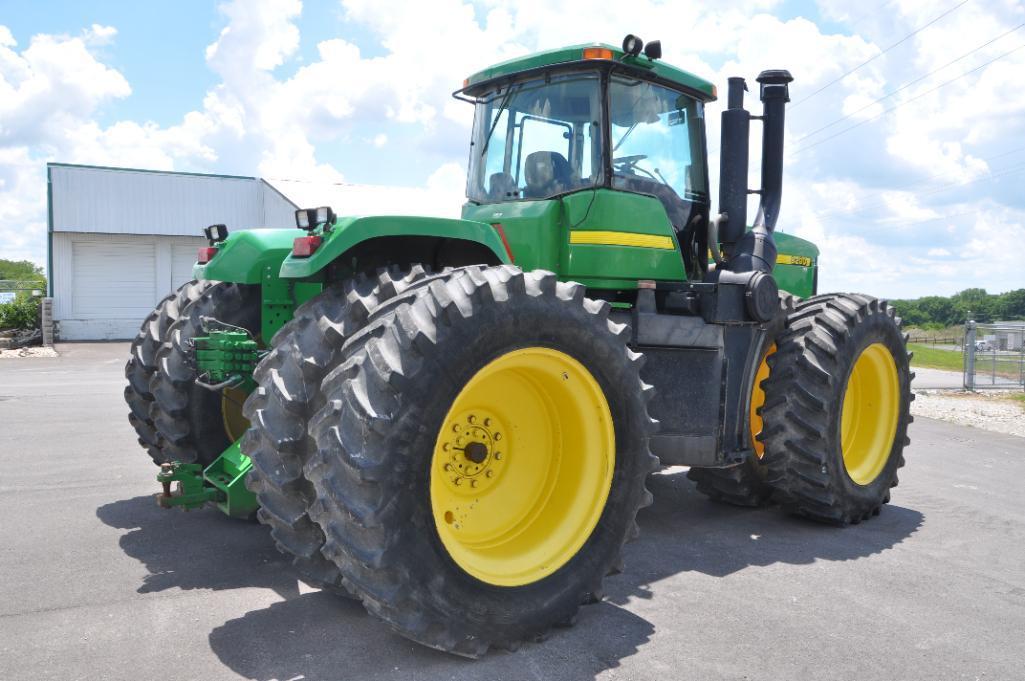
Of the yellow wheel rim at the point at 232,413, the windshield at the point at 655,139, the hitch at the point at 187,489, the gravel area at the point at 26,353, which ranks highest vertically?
the windshield at the point at 655,139

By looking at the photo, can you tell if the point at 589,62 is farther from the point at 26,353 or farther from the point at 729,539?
the point at 26,353

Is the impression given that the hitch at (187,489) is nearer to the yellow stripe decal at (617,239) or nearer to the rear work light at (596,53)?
the yellow stripe decal at (617,239)

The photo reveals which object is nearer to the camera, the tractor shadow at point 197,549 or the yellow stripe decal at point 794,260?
the tractor shadow at point 197,549

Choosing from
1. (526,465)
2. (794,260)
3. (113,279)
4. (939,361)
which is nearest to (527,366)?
(526,465)

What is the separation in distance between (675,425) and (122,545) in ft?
11.2

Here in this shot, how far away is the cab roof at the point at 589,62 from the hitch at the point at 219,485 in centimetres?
287

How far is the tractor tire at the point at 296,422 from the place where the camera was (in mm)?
3600

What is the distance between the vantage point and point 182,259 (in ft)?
90.1

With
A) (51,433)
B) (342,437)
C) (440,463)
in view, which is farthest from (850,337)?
(51,433)

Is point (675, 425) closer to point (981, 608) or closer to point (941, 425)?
point (981, 608)

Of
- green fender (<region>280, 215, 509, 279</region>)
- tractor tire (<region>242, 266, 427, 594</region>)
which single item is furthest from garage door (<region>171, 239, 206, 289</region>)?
tractor tire (<region>242, 266, 427, 594</region>)

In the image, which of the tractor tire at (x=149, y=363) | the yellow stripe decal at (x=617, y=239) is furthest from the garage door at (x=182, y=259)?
the yellow stripe decal at (x=617, y=239)

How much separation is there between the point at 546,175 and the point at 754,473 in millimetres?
2644

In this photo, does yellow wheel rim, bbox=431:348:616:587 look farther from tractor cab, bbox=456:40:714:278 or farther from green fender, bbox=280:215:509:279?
tractor cab, bbox=456:40:714:278
